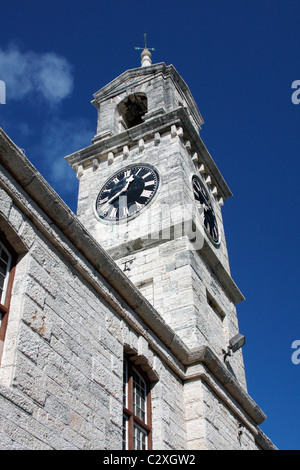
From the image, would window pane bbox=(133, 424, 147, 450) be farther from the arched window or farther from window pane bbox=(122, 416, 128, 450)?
the arched window

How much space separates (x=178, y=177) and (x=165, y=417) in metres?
6.61

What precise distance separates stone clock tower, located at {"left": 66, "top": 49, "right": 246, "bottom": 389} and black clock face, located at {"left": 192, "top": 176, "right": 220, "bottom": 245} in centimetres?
4

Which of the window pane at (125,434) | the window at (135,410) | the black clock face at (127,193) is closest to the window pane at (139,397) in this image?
the window at (135,410)

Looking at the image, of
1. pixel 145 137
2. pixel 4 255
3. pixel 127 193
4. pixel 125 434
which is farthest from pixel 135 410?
pixel 145 137

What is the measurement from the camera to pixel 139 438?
26.5 ft

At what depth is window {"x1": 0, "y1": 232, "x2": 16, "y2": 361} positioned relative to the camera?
20.0 feet

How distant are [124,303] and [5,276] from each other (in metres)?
2.52

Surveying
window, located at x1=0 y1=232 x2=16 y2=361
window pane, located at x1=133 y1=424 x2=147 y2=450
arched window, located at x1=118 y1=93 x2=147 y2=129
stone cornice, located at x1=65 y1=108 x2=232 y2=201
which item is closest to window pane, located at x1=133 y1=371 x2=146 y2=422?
window pane, located at x1=133 y1=424 x2=147 y2=450

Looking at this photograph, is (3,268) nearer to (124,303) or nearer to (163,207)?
(124,303)

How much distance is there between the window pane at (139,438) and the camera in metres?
7.96

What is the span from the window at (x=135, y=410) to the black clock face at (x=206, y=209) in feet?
18.8
